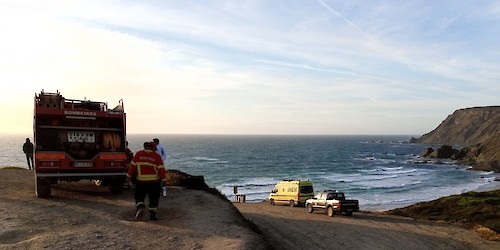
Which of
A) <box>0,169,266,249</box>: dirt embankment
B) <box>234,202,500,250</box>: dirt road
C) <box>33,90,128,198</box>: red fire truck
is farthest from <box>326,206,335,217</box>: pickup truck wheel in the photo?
<box>33,90,128,198</box>: red fire truck

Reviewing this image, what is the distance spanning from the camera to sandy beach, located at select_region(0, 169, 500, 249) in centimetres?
1008

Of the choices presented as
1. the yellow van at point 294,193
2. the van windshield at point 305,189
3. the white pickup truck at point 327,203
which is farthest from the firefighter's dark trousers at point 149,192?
the van windshield at point 305,189

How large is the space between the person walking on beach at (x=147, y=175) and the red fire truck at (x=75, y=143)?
4.15 metres

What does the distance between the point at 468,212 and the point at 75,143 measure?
79.3 ft

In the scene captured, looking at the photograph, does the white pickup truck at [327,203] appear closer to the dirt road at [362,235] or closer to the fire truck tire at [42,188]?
the dirt road at [362,235]

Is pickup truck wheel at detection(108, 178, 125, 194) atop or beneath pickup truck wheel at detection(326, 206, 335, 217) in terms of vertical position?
atop

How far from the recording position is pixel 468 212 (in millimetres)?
27141

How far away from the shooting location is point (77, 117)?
1589 centimetres

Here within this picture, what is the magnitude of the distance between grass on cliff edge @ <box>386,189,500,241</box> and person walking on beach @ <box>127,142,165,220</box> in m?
17.1

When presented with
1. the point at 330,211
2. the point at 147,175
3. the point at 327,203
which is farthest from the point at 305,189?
the point at 147,175

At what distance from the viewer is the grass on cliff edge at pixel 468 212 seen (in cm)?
2353

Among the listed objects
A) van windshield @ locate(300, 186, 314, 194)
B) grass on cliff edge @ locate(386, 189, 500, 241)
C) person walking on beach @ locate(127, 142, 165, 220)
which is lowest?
grass on cliff edge @ locate(386, 189, 500, 241)

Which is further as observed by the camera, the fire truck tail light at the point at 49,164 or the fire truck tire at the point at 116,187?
the fire truck tire at the point at 116,187

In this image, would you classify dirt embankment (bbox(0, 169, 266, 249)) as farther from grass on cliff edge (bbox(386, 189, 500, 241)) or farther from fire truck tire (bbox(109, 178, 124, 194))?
grass on cliff edge (bbox(386, 189, 500, 241))
